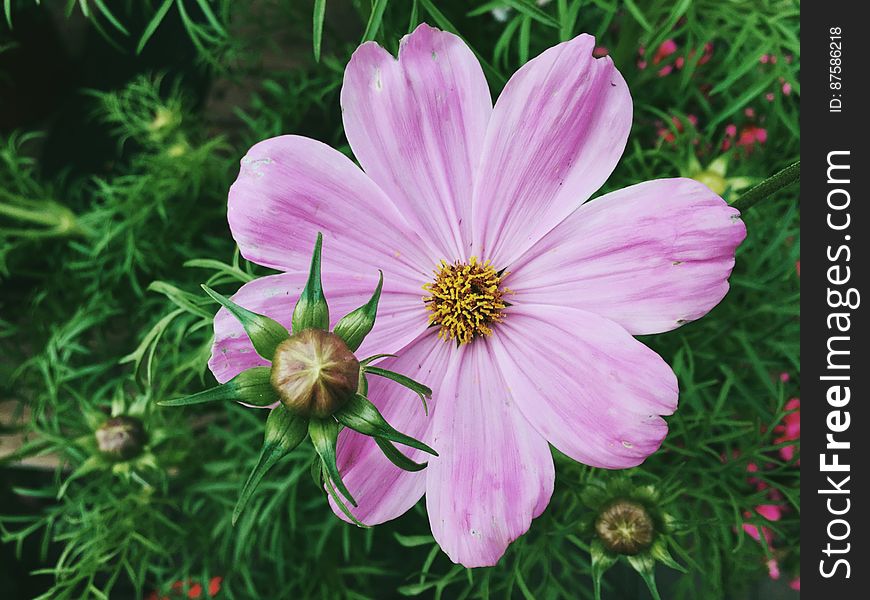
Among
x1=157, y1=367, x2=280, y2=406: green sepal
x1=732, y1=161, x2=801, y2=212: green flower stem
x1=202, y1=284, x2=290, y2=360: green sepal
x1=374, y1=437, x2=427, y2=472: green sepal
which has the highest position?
x1=732, y1=161, x2=801, y2=212: green flower stem

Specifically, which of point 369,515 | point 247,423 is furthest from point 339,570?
point 369,515

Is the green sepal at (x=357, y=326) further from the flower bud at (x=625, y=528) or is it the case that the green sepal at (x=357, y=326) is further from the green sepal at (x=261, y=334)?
the flower bud at (x=625, y=528)

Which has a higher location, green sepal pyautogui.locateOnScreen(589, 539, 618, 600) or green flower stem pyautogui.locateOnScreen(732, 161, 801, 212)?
green flower stem pyautogui.locateOnScreen(732, 161, 801, 212)

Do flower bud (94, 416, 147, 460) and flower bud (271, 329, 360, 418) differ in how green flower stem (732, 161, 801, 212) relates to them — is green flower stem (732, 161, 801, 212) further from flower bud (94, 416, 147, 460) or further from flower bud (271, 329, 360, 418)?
flower bud (94, 416, 147, 460)

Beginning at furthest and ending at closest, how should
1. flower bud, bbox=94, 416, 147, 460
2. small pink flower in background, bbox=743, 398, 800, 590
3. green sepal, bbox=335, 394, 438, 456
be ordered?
small pink flower in background, bbox=743, 398, 800, 590 < flower bud, bbox=94, 416, 147, 460 < green sepal, bbox=335, 394, 438, 456

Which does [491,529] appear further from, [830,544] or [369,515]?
[830,544]

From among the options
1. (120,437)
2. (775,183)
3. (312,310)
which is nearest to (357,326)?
(312,310)

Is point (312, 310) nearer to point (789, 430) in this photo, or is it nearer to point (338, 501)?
point (338, 501)

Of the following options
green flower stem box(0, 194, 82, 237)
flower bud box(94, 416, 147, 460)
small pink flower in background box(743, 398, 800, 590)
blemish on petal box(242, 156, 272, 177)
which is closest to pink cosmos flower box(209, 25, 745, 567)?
blemish on petal box(242, 156, 272, 177)
